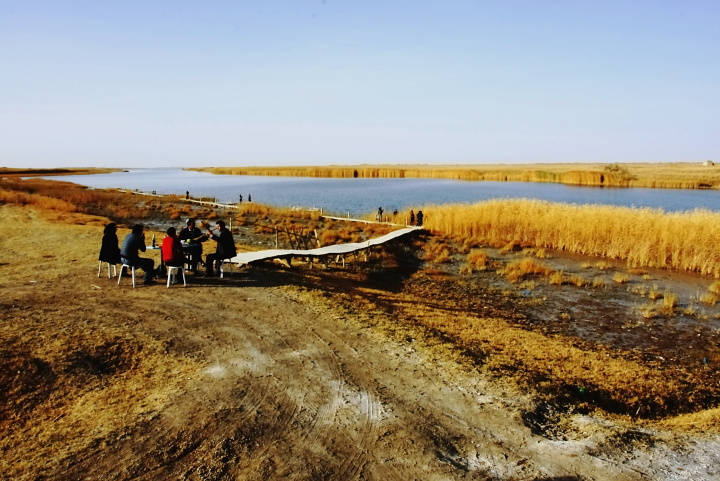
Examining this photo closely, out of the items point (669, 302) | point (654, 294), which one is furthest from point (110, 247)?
point (654, 294)

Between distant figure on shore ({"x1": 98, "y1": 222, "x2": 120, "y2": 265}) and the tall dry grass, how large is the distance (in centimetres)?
1808

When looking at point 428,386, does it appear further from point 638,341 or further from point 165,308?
point 638,341

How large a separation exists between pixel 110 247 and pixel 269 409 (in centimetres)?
785

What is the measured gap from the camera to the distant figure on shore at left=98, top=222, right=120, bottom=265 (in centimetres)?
1113

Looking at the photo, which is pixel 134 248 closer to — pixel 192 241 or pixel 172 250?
pixel 172 250

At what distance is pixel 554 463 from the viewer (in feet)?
15.8

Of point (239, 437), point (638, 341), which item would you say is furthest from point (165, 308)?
point (638, 341)

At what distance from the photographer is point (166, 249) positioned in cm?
1079

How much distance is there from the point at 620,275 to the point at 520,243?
254 inches

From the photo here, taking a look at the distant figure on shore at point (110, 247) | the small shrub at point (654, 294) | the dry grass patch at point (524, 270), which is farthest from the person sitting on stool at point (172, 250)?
the small shrub at point (654, 294)

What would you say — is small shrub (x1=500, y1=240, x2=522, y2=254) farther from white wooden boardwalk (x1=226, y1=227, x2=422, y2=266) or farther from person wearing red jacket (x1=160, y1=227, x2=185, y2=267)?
person wearing red jacket (x1=160, y1=227, x2=185, y2=267)

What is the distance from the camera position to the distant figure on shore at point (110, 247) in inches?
438

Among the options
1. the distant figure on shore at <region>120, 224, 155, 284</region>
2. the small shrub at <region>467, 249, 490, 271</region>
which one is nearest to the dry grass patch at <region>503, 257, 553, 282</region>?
the small shrub at <region>467, 249, 490, 271</region>

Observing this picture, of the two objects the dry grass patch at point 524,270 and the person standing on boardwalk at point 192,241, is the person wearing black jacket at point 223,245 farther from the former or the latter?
the dry grass patch at point 524,270
